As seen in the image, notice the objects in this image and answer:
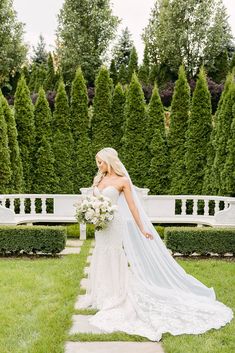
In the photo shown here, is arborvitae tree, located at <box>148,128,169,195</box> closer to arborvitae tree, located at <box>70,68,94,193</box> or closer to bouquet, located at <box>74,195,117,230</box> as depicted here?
arborvitae tree, located at <box>70,68,94,193</box>

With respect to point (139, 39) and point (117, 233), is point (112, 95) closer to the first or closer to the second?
point (117, 233)

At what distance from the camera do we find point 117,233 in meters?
5.93

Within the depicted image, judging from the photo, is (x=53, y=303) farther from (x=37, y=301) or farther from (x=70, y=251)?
(x=70, y=251)

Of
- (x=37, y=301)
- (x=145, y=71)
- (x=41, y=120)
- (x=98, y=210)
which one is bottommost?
(x=37, y=301)

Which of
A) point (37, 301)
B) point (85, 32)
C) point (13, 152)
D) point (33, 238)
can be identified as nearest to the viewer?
point (37, 301)

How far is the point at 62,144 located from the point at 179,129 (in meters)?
3.66

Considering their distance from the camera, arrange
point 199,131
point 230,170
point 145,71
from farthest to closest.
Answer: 1. point 145,71
2. point 199,131
3. point 230,170

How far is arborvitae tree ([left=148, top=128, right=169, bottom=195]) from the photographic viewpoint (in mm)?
14680

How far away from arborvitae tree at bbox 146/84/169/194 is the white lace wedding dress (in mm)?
8751

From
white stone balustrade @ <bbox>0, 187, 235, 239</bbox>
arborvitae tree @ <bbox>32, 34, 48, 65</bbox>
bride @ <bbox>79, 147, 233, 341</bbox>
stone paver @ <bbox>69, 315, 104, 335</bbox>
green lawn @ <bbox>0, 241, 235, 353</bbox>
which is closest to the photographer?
green lawn @ <bbox>0, 241, 235, 353</bbox>

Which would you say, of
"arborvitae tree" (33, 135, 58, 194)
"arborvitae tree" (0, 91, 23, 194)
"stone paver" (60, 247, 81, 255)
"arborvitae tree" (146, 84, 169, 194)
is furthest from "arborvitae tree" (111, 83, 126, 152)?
"stone paver" (60, 247, 81, 255)

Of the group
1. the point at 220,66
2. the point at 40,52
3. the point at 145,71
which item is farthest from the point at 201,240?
the point at 40,52

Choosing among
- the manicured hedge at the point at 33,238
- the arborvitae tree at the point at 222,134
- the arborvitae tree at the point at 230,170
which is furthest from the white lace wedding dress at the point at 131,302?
the arborvitae tree at the point at 222,134

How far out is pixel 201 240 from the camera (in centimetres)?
934
